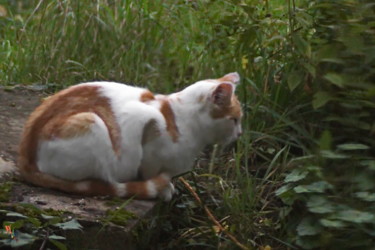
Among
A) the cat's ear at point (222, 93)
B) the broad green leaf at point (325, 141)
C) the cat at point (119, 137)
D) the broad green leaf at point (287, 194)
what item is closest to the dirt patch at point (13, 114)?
the cat at point (119, 137)

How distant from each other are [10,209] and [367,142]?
1.63 metres

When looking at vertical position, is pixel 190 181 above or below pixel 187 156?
below

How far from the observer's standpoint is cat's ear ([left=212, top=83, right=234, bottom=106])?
162 inches

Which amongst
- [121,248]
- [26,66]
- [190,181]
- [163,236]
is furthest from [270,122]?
[26,66]

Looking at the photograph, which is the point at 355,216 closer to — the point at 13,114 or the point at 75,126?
the point at 75,126

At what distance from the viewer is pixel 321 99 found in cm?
413

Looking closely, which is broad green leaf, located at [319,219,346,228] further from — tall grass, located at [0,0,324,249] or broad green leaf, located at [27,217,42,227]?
broad green leaf, located at [27,217,42,227]

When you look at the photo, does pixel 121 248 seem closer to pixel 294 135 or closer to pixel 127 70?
pixel 294 135

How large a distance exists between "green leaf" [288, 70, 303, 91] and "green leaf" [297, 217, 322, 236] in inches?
33.2

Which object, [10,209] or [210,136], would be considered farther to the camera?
[210,136]

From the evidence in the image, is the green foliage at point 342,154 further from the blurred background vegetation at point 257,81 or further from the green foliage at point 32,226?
the green foliage at point 32,226

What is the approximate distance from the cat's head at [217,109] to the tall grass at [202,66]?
255 mm

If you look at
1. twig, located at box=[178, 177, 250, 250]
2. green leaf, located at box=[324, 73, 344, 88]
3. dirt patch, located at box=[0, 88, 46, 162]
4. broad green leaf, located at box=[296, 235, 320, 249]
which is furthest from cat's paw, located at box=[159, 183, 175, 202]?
green leaf, located at box=[324, 73, 344, 88]

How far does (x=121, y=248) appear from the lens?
374 cm
